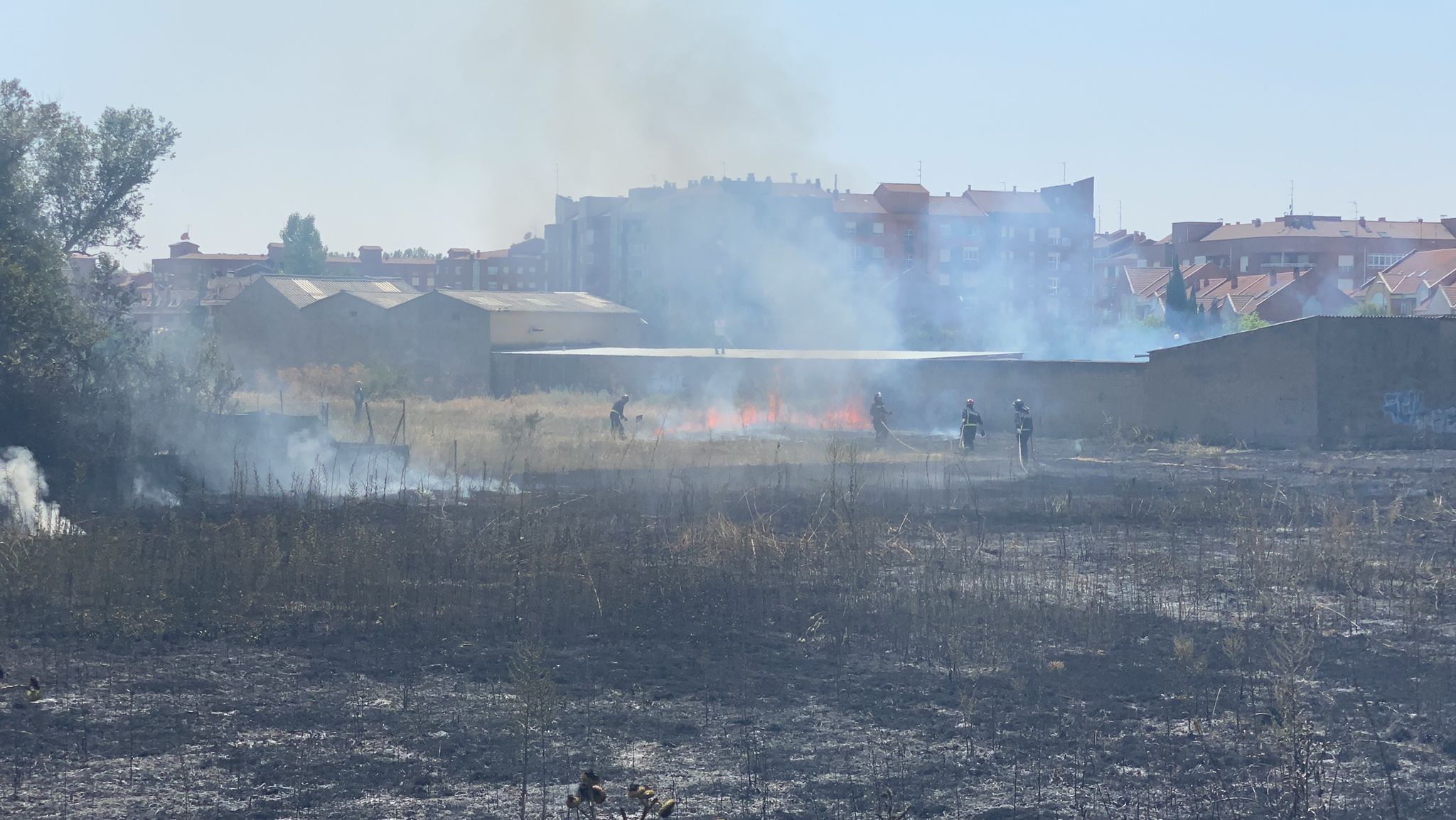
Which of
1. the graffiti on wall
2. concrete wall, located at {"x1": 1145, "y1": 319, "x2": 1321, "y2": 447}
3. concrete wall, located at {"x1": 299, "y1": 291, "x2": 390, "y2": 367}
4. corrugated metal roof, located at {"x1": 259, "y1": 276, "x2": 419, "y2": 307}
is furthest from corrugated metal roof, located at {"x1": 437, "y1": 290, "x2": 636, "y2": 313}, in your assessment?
the graffiti on wall

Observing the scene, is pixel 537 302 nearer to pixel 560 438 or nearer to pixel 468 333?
pixel 468 333

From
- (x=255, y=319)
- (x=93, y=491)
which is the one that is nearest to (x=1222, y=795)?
(x=93, y=491)

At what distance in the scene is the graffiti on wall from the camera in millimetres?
26000

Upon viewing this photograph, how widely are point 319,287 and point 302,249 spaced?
3778 centimetres

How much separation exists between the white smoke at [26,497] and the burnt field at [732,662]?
0.51 m

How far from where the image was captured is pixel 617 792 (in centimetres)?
662

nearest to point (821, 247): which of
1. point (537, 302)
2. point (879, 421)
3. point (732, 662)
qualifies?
point (537, 302)

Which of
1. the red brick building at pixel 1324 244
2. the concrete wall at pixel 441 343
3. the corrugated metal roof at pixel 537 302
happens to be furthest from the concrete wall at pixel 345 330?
the red brick building at pixel 1324 244

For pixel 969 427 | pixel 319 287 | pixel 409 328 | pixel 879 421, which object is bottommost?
pixel 969 427

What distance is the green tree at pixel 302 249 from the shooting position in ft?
290

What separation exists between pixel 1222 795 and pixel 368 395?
37680mm

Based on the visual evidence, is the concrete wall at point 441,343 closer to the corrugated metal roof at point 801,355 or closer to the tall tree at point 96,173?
the corrugated metal roof at point 801,355

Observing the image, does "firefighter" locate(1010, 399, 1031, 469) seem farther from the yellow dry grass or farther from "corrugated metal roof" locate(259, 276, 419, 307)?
"corrugated metal roof" locate(259, 276, 419, 307)

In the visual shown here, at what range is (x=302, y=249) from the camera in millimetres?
88875
